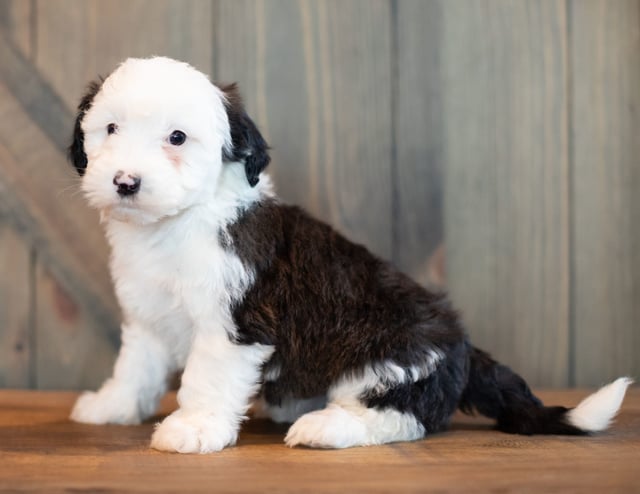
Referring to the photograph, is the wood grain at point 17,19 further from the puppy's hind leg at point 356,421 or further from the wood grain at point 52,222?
the puppy's hind leg at point 356,421

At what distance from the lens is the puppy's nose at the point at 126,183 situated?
187 cm

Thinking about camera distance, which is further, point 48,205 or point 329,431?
point 48,205

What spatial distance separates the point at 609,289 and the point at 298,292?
1.23 m

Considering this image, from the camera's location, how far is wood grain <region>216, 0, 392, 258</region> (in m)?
2.78

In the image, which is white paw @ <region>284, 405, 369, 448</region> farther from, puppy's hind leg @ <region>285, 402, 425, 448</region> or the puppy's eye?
the puppy's eye

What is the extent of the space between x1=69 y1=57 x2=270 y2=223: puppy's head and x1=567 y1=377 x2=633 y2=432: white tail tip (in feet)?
3.25

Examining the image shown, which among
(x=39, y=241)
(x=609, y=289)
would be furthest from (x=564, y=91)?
(x=39, y=241)

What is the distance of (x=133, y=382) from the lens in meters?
2.31

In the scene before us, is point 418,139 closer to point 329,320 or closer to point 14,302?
point 329,320

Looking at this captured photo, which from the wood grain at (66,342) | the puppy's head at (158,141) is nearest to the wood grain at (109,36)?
the wood grain at (66,342)

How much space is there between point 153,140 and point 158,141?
0.4 inches

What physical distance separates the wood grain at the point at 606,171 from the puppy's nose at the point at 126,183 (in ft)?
5.07

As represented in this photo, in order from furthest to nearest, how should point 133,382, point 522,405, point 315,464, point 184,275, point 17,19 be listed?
point 17,19, point 133,382, point 522,405, point 184,275, point 315,464

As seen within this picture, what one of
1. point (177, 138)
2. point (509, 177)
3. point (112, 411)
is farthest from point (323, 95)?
point (112, 411)
